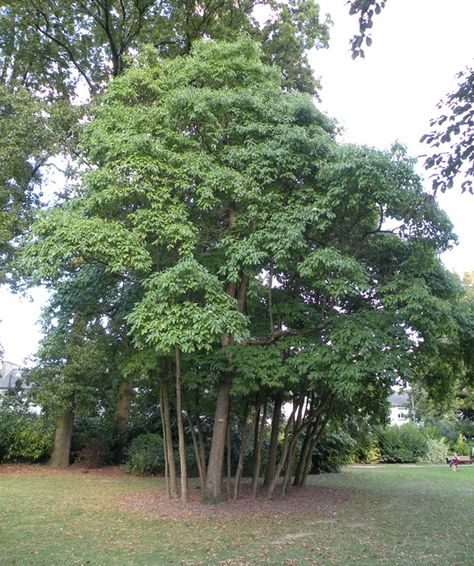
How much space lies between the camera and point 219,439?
1034 cm

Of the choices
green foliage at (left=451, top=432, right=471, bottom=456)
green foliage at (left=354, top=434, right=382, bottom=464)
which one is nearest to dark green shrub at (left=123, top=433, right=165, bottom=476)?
green foliage at (left=354, top=434, right=382, bottom=464)

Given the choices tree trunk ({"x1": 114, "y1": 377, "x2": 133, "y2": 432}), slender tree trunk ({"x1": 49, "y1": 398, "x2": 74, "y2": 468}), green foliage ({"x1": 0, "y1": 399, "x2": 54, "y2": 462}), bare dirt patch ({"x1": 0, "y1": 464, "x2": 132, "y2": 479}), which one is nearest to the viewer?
bare dirt patch ({"x1": 0, "y1": 464, "x2": 132, "y2": 479})

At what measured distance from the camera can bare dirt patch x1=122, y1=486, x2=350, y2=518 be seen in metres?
9.04

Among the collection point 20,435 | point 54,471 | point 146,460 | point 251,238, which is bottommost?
point 54,471

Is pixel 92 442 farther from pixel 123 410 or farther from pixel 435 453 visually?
pixel 435 453

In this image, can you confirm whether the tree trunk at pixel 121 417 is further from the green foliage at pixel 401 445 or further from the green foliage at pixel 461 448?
the green foliage at pixel 461 448

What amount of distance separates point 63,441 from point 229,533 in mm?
10847

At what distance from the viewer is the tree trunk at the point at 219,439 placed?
10.1 metres

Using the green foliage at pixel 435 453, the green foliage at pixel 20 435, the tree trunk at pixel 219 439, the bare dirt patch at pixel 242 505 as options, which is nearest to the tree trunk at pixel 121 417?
the green foliage at pixel 20 435

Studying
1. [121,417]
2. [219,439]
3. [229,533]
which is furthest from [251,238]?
[121,417]

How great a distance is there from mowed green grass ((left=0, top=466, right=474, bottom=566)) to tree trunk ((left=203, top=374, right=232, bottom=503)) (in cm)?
162

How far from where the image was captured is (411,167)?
824 centimetres

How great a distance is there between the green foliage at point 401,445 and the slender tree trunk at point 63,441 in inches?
548

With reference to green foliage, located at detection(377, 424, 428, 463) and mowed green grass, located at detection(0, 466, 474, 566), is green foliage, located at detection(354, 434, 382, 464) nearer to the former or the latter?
green foliage, located at detection(377, 424, 428, 463)
